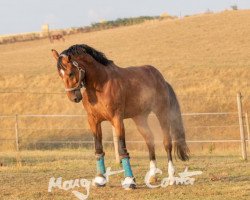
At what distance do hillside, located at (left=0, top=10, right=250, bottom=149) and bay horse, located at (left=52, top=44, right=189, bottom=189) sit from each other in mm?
14741

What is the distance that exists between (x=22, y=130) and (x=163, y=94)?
20.3 metres

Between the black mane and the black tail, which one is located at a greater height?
the black mane

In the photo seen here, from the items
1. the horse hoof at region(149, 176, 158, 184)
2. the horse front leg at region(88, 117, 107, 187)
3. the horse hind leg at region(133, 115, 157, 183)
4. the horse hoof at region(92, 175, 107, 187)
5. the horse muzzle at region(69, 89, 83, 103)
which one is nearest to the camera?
the horse muzzle at region(69, 89, 83, 103)

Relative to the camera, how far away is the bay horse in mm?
10812

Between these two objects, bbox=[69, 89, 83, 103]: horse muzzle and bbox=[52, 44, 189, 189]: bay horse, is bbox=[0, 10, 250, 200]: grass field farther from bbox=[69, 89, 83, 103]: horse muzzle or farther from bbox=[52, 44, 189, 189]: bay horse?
bbox=[69, 89, 83, 103]: horse muzzle

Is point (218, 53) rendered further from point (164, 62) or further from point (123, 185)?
point (123, 185)

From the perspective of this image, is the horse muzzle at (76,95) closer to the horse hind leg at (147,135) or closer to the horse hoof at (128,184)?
the horse hoof at (128,184)

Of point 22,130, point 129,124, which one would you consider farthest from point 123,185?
point 22,130

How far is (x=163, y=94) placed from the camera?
1212cm

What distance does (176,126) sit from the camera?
12594mm

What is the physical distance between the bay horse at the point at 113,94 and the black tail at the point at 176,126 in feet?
0.83

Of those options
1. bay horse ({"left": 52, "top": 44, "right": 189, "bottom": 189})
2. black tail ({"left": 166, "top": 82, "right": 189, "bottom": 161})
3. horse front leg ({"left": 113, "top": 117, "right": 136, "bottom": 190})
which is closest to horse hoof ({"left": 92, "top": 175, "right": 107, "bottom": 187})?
bay horse ({"left": 52, "top": 44, "right": 189, "bottom": 189})

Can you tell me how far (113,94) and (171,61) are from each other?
112 feet

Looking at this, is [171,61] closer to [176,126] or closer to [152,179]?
[176,126]
